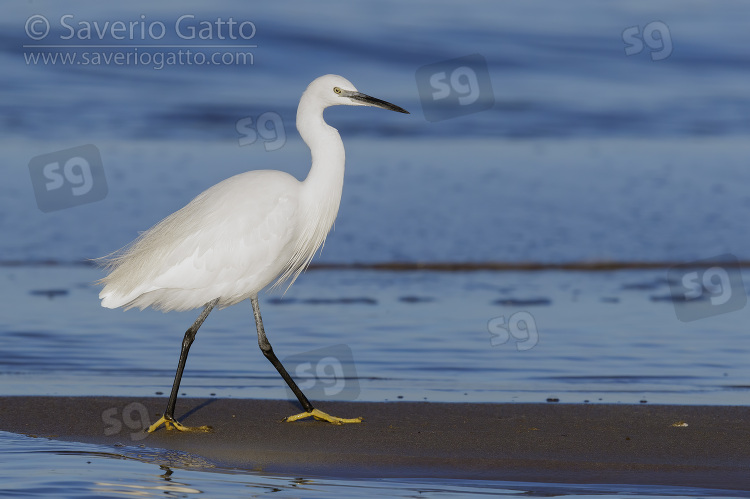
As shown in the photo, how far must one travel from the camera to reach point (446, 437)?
6.47m

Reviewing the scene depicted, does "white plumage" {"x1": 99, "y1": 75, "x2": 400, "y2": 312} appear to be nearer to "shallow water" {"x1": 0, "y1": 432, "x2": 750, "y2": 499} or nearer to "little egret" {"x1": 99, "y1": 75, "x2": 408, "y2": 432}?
"little egret" {"x1": 99, "y1": 75, "x2": 408, "y2": 432}

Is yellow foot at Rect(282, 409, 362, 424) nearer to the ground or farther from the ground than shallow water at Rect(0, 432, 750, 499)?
farther from the ground

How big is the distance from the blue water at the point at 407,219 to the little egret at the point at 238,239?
0.98 meters

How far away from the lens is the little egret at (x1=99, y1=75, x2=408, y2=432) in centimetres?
693

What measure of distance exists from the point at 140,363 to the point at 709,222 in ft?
32.1

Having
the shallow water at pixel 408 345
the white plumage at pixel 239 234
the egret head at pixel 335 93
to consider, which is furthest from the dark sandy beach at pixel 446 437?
the egret head at pixel 335 93

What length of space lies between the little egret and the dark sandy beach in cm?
31

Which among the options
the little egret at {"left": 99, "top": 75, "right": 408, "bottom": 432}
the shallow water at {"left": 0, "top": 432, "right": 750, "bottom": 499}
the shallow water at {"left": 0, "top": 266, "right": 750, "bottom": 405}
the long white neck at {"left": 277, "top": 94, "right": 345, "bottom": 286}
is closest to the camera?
the shallow water at {"left": 0, "top": 432, "right": 750, "bottom": 499}

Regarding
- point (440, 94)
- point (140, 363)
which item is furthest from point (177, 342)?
point (440, 94)

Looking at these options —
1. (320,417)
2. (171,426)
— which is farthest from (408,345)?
Answer: (171,426)

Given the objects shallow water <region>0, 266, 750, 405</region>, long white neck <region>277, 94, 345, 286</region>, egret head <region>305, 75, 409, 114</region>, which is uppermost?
egret head <region>305, 75, 409, 114</region>

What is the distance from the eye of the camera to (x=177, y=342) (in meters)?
9.42

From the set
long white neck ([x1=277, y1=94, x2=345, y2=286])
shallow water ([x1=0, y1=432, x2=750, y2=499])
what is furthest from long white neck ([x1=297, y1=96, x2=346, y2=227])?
shallow water ([x1=0, y1=432, x2=750, y2=499])

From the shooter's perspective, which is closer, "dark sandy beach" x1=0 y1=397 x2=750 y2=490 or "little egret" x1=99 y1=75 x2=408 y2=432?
"dark sandy beach" x1=0 y1=397 x2=750 y2=490
